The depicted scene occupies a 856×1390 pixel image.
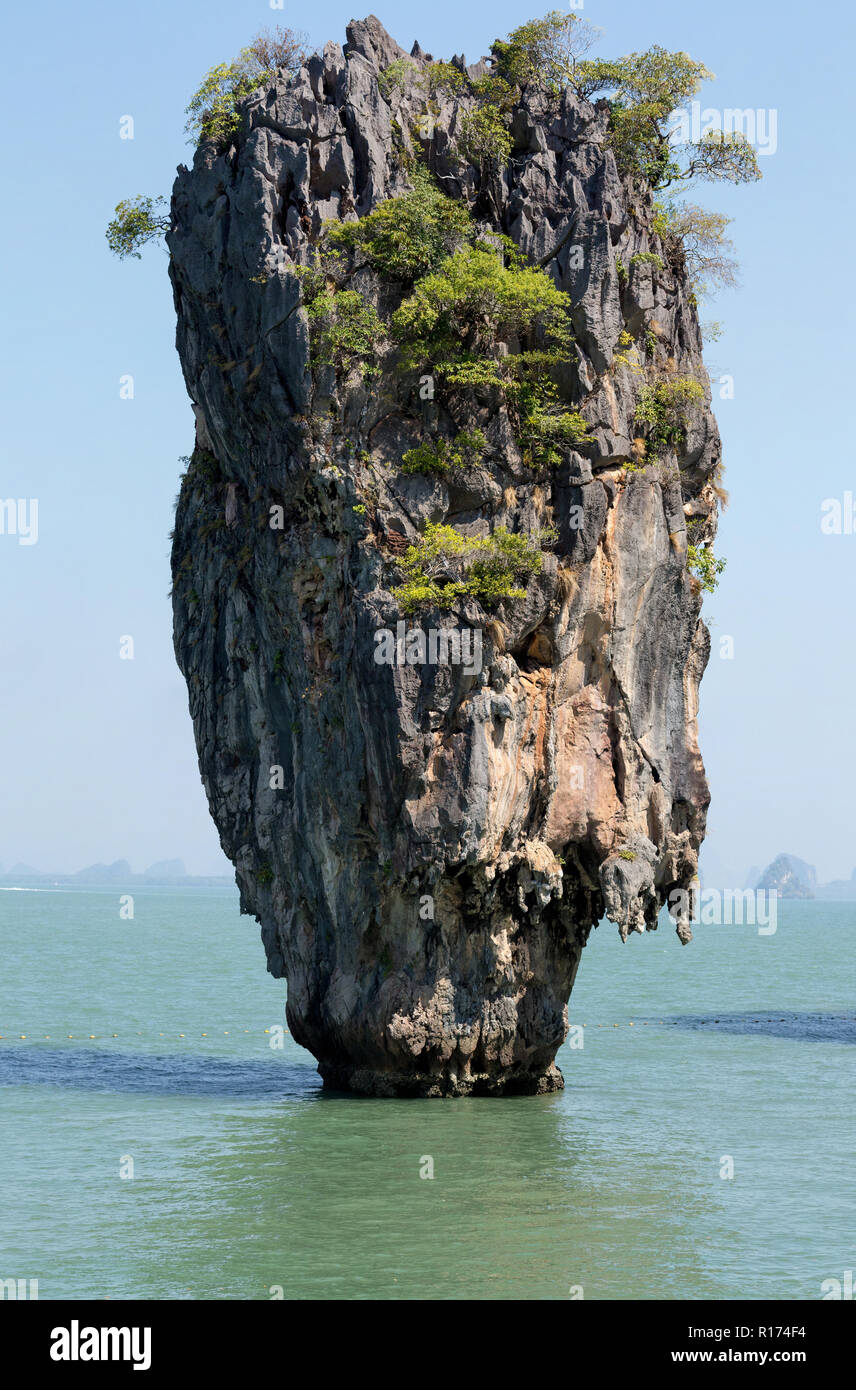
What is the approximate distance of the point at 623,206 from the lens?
93.3 feet

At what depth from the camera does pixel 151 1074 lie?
32.2 m

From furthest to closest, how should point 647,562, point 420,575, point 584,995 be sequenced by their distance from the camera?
point 584,995 < point 647,562 < point 420,575

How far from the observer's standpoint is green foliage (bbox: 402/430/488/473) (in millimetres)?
26812

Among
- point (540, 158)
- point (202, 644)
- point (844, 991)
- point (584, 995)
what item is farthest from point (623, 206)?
point (844, 991)

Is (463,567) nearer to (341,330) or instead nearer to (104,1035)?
(341,330)

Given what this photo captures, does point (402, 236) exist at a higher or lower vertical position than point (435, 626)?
higher

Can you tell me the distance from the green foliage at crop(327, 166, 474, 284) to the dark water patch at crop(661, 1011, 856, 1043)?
25.4 m

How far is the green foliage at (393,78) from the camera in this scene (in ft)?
95.1

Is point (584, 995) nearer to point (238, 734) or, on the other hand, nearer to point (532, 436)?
point (238, 734)

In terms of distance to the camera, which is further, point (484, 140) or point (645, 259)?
point (484, 140)

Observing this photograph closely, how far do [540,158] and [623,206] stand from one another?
5.95ft

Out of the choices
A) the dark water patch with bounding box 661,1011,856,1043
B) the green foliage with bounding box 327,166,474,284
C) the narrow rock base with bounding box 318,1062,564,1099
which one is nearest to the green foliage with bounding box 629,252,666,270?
the green foliage with bounding box 327,166,474,284

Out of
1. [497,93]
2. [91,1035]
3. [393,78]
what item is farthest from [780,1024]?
[393,78]

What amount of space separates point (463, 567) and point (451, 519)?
134 cm
